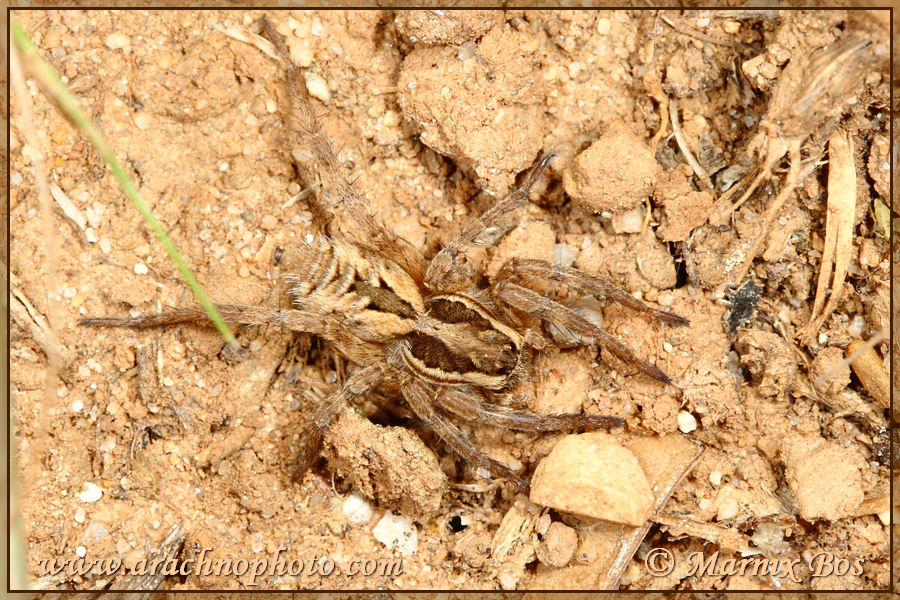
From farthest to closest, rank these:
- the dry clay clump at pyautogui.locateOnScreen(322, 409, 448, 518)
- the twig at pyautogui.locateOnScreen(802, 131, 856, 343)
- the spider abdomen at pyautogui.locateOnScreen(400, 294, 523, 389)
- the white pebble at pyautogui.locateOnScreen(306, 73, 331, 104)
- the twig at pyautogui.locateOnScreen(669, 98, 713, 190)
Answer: the white pebble at pyautogui.locateOnScreen(306, 73, 331, 104) < the spider abdomen at pyautogui.locateOnScreen(400, 294, 523, 389) < the twig at pyautogui.locateOnScreen(669, 98, 713, 190) < the dry clay clump at pyautogui.locateOnScreen(322, 409, 448, 518) < the twig at pyautogui.locateOnScreen(802, 131, 856, 343)

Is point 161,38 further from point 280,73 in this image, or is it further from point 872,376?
point 872,376

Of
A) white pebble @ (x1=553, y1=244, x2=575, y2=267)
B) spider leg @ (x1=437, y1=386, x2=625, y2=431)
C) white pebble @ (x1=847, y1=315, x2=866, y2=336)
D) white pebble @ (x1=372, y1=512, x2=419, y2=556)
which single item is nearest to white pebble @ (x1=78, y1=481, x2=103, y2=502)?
white pebble @ (x1=372, y1=512, x2=419, y2=556)

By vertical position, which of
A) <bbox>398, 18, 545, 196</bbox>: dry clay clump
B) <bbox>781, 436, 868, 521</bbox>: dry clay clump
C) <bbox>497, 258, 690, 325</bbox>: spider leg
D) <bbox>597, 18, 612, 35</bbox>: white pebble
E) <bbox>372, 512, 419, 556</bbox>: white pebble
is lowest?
<bbox>372, 512, 419, 556</bbox>: white pebble

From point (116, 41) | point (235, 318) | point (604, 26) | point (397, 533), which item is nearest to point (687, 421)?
point (397, 533)

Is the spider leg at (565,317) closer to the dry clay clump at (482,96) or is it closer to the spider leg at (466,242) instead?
the spider leg at (466,242)

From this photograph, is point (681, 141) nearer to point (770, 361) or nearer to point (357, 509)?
point (770, 361)

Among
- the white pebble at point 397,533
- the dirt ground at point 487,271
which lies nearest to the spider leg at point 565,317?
the dirt ground at point 487,271

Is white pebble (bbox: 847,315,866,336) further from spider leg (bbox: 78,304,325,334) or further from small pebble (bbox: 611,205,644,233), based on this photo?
spider leg (bbox: 78,304,325,334)
